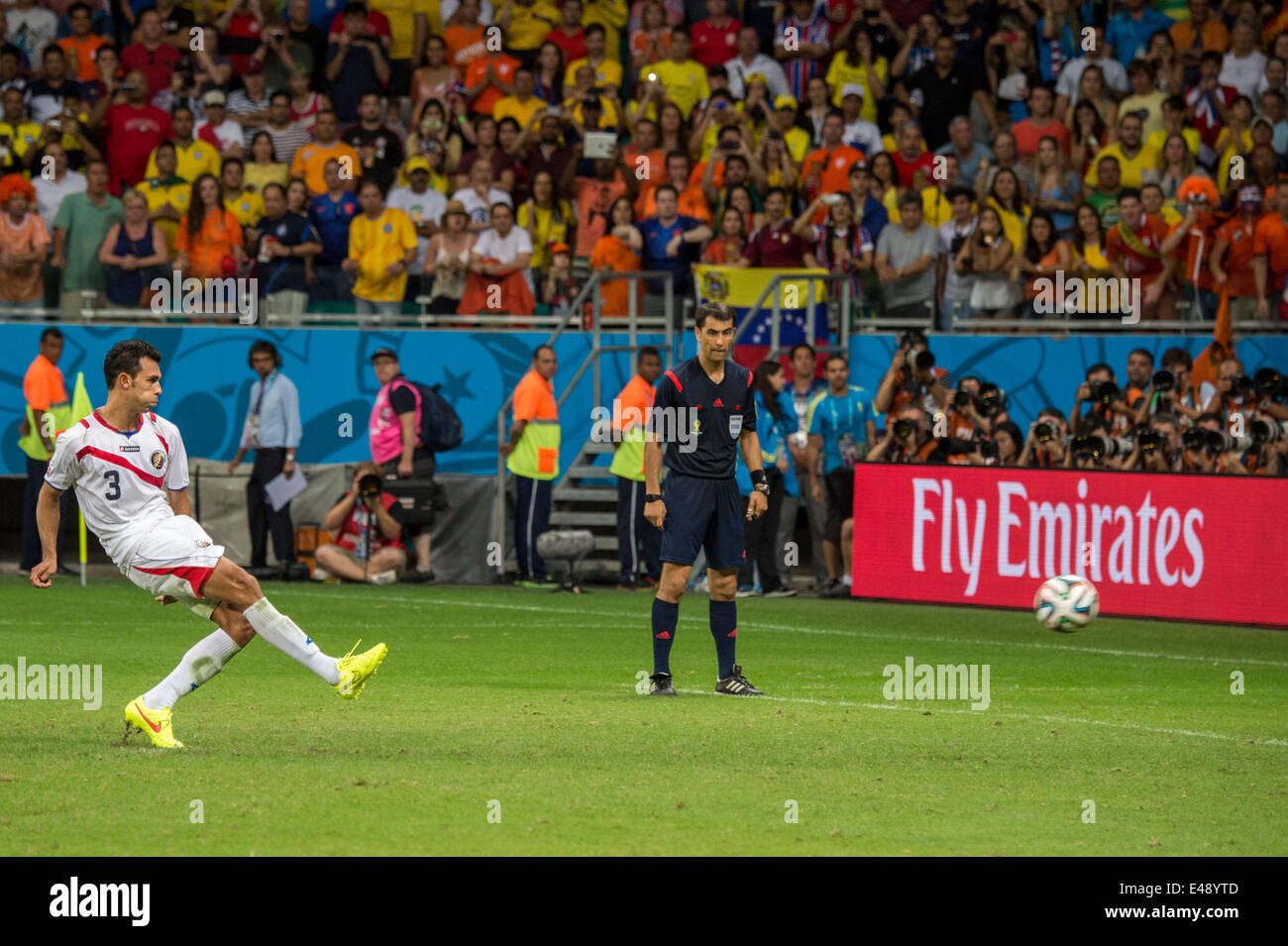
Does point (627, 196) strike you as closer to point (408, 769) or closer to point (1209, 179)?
point (1209, 179)

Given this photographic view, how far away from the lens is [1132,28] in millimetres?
22203

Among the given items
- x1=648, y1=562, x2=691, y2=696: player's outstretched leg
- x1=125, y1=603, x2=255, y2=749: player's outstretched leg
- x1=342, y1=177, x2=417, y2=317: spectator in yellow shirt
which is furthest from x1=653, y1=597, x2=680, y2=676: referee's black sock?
x1=342, y1=177, x2=417, y2=317: spectator in yellow shirt

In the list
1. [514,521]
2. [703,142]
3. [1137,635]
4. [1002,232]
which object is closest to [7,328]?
[514,521]

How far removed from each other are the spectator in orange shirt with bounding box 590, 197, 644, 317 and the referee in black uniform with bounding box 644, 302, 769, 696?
31.1ft

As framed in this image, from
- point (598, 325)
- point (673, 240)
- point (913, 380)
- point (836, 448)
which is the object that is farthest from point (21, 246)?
point (913, 380)

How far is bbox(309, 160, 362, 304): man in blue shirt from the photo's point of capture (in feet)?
70.8

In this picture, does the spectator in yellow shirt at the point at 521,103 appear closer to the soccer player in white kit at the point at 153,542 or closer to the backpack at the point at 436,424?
the backpack at the point at 436,424

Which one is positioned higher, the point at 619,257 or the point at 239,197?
the point at 239,197

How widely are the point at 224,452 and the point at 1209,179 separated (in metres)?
11.8

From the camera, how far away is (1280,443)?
54.5 ft

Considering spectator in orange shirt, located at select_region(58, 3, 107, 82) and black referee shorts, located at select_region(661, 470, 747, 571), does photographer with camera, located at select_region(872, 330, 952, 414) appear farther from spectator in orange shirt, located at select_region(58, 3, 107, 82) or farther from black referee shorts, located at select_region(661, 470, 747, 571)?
spectator in orange shirt, located at select_region(58, 3, 107, 82)

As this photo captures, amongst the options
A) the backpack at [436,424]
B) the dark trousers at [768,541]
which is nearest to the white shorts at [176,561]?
the dark trousers at [768,541]

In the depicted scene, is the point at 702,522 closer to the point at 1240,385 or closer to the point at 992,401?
the point at 992,401

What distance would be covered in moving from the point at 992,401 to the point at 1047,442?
0.80 meters
